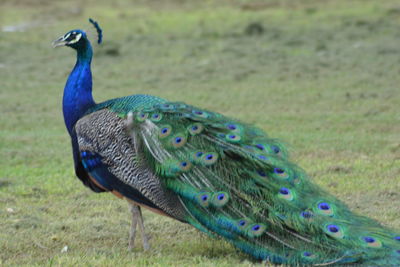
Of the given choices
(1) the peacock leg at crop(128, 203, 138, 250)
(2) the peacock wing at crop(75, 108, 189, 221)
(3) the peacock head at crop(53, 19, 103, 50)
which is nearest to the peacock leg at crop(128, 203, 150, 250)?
(1) the peacock leg at crop(128, 203, 138, 250)

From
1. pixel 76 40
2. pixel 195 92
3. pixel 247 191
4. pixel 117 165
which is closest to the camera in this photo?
pixel 247 191

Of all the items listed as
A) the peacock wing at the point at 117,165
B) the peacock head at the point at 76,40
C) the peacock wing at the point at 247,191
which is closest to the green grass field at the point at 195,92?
the peacock wing at the point at 247,191

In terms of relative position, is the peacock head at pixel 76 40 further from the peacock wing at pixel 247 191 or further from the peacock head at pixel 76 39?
the peacock wing at pixel 247 191

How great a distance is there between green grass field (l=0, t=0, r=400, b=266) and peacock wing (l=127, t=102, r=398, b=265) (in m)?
0.25

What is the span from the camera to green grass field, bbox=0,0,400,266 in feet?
18.7

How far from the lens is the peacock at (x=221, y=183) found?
4.59 meters

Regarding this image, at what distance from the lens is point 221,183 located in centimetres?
487

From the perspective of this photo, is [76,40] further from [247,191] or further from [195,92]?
[195,92]

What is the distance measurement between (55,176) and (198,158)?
285cm

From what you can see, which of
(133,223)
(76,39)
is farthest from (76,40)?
(133,223)

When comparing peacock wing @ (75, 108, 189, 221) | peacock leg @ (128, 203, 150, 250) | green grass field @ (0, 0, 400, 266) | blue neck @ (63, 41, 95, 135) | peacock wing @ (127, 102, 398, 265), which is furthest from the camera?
green grass field @ (0, 0, 400, 266)

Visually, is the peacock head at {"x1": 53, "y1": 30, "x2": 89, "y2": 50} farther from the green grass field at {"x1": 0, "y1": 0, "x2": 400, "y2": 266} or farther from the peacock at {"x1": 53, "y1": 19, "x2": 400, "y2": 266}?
the green grass field at {"x1": 0, "y1": 0, "x2": 400, "y2": 266}

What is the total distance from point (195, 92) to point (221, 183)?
6.65 meters

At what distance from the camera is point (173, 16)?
1823 cm
